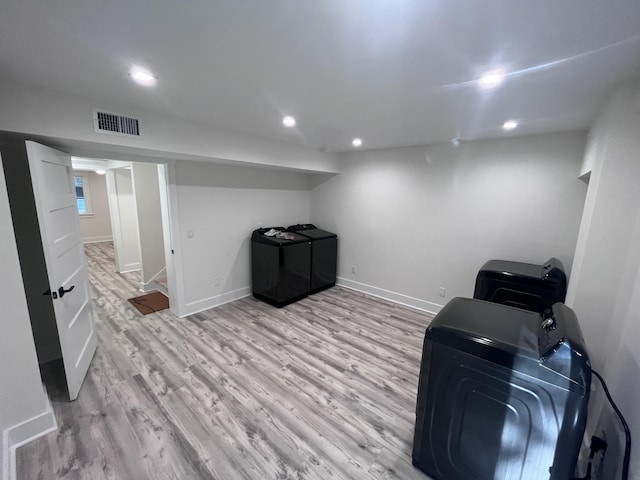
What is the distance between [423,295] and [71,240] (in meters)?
3.91

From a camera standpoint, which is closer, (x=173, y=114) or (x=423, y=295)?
(x=173, y=114)

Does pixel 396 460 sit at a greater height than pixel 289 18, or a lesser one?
lesser

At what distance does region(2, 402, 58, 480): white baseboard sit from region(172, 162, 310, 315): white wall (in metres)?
1.62

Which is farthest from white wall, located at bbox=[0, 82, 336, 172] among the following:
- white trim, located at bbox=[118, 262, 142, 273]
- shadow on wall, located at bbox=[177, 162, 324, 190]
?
white trim, located at bbox=[118, 262, 142, 273]

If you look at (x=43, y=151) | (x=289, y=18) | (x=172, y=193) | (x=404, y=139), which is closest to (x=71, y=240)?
(x=43, y=151)

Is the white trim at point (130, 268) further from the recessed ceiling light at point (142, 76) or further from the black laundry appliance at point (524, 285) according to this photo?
the black laundry appliance at point (524, 285)

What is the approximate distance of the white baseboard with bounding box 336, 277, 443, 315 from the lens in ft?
12.0

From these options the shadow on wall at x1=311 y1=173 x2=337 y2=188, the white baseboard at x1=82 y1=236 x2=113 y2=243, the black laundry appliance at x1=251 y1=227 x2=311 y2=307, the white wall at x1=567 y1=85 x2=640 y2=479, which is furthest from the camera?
the white baseboard at x1=82 y1=236 x2=113 y2=243

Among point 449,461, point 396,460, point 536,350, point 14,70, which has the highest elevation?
point 14,70

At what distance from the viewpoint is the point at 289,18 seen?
1.00 metres

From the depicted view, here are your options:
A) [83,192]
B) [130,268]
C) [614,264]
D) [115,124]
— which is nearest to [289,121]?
[115,124]

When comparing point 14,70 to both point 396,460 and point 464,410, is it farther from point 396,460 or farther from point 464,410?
point 396,460

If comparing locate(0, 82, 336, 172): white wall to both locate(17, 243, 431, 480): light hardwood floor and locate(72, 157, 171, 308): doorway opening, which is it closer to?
locate(72, 157, 171, 308): doorway opening

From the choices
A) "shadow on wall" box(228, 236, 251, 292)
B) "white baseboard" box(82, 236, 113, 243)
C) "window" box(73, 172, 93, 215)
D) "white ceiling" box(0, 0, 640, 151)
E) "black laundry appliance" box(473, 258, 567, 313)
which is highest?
"white ceiling" box(0, 0, 640, 151)
